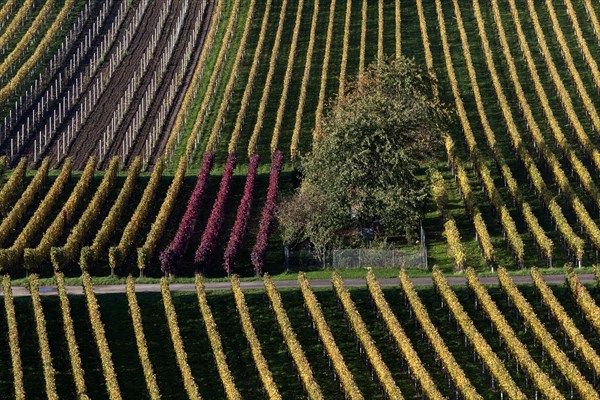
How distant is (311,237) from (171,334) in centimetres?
1756

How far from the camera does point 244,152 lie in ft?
441

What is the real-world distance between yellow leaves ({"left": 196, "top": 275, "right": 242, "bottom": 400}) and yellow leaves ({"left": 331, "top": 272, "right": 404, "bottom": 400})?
322 inches

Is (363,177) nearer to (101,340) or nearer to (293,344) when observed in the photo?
(293,344)

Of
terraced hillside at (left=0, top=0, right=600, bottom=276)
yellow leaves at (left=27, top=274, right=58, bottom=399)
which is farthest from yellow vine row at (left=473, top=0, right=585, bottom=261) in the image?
yellow leaves at (left=27, top=274, right=58, bottom=399)

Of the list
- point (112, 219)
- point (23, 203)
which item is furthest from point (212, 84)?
point (112, 219)

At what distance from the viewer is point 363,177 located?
115125 millimetres

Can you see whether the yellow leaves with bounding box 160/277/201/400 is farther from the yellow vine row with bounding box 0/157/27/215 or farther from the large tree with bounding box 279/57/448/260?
the yellow vine row with bounding box 0/157/27/215

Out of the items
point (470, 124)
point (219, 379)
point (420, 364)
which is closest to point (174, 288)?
point (219, 379)

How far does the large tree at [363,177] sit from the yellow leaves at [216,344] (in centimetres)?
1241

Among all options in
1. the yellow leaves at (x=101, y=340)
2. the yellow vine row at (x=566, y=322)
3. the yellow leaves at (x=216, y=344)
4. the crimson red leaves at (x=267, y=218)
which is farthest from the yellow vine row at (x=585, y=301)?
the yellow leaves at (x=101, y=340)

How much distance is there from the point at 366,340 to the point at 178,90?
63.1 m

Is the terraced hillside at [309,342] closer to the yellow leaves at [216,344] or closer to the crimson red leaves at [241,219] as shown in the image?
the yellow leaves at [216,344]

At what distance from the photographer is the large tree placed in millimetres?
113312

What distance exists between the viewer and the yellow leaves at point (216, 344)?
293 feet
